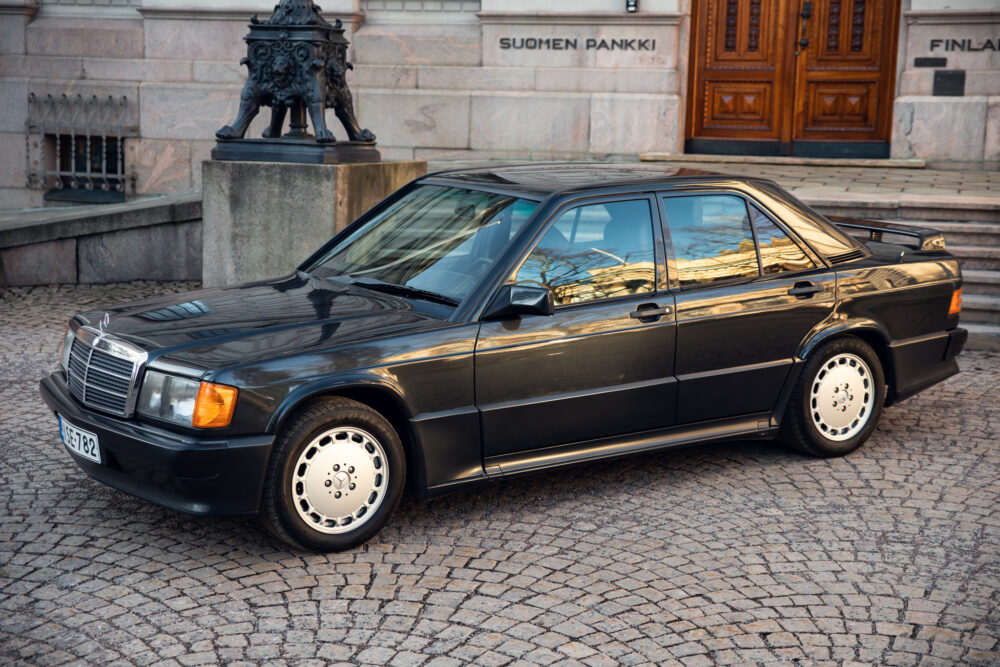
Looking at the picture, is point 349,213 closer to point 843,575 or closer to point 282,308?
point 282,308

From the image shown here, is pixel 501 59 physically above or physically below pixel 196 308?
above

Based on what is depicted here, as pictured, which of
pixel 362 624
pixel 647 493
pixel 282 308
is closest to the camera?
pixel 362 624

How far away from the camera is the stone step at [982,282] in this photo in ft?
31.3

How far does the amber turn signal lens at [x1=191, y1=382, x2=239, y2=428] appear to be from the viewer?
4473 mm

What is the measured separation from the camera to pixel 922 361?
652 centimetres

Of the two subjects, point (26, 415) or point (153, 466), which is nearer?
point (153, 466)

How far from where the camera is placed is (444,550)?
4887 mm

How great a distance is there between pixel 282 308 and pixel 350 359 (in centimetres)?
68

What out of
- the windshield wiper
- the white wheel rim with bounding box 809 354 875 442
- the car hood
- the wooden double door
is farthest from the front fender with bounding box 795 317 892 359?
the wooden double door

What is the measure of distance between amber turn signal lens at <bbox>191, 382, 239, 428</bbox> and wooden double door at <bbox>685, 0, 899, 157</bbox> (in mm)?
11391

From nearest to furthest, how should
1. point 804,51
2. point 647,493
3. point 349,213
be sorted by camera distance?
point 647,493, point 349,213, point 804,51

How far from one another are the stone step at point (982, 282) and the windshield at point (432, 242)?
5561 mm

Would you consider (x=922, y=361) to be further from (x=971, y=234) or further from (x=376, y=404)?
(x=971, y=234)

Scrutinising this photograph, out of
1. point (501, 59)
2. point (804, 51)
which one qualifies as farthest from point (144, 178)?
point (804, 51)
